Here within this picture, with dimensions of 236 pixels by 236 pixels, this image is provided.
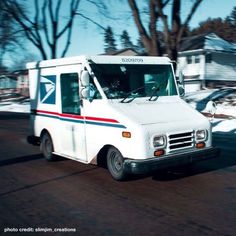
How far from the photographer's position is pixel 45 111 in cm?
998

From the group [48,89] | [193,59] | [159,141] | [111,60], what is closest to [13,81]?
[193,59]

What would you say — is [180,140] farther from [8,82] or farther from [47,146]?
[8,82]

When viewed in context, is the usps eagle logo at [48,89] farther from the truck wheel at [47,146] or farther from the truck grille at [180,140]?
the truck grille at [180,140]

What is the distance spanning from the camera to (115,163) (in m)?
7.61

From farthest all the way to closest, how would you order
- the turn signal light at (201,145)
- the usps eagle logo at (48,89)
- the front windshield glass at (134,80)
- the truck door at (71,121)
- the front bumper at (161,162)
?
the usps eagle logo at (48,89)
the truck door at (71,121)
the front windshield glass at (134,80)
the turn signal light at (201,145)
the front bumper at (161,162)

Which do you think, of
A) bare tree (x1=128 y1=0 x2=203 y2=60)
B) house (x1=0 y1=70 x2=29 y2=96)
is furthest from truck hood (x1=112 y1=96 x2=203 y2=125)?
house (x1=0 y1=70 x2=29 y2=96)

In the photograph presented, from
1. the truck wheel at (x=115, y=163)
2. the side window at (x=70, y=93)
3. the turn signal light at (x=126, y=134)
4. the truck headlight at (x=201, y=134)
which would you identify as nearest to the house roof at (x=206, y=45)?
the side window at (x=70, y=93)

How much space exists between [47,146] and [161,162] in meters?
4.01

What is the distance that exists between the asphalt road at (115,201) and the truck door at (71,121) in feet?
1.58

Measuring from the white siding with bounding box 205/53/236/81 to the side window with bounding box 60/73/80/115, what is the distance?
111 ft

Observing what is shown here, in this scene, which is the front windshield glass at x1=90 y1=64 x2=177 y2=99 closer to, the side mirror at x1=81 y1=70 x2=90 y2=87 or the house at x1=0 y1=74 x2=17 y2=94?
the side mirror at x1=81 y1=70 x2=90 y2=87

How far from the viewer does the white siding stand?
4150 cm

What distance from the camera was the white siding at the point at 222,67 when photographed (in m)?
41.5

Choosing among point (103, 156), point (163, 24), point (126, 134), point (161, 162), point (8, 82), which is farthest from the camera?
point (8, 82)
